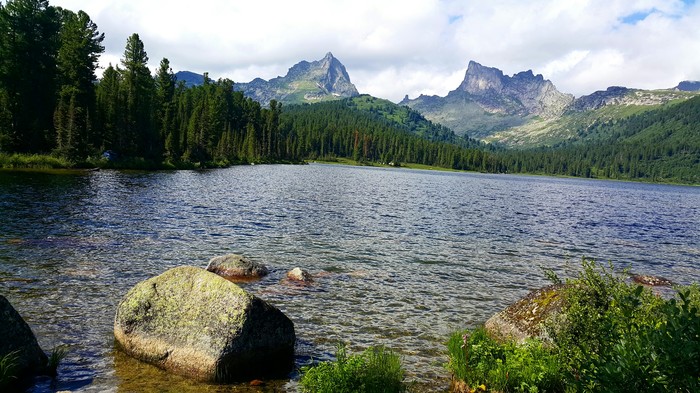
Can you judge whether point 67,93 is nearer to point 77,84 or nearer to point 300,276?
point 77,84

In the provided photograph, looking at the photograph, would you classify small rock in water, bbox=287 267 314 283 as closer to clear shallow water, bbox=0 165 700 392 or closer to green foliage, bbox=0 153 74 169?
clear shallow water, bbox=0 165 700 392

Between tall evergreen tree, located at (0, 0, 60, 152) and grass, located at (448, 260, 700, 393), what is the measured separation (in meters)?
92.7

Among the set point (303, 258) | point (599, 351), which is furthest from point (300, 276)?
point (599, 351)

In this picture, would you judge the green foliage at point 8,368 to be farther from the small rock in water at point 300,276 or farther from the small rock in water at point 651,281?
the small rock in water at point 651,281

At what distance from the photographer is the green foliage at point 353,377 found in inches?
388

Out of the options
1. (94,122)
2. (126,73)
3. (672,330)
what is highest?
(126,73)

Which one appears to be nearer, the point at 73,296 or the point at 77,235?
the point at 73,296

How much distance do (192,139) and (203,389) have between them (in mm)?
137775

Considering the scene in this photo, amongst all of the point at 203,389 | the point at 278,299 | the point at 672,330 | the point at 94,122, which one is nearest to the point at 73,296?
the point at 278,299

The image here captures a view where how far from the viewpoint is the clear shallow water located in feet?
49.0

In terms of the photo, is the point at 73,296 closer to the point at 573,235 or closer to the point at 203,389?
the point at 203,389

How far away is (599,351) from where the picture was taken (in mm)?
8930

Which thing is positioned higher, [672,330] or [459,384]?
[672,330]

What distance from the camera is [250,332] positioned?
1255 cm
